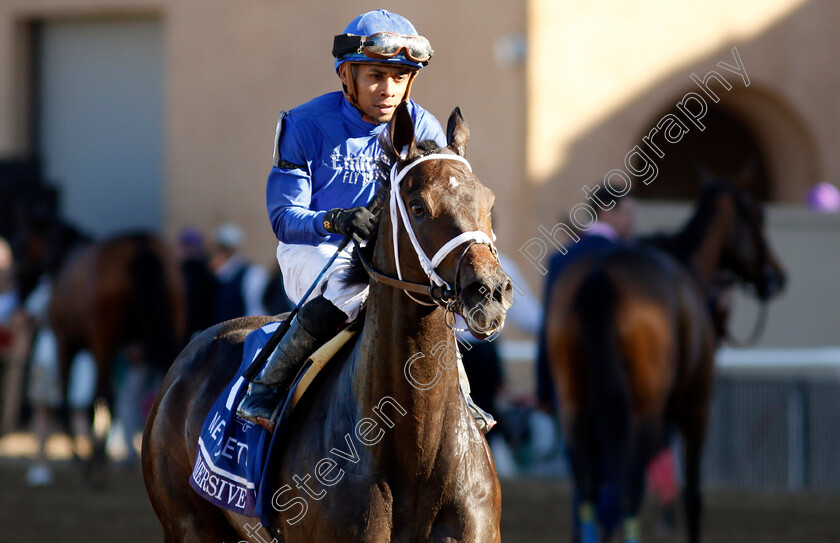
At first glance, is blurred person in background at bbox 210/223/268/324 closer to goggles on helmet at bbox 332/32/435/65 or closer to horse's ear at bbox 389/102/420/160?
goggles on helmet at bbox 332/32/435/65

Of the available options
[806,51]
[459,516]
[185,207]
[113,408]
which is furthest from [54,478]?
[806,51]

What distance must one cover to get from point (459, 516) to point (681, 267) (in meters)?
4.15

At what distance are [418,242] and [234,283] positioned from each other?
6626 mm

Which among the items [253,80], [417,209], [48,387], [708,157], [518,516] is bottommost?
[518,516]

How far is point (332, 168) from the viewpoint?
342 centimetres

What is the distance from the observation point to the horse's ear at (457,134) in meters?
2.98

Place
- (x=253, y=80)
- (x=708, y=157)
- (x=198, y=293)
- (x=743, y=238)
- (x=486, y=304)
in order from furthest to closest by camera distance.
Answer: (x=708, y=157) → (x=253, y=80) → (x=198, y=293) → (x=743, y=238) → (x=486, y=304)

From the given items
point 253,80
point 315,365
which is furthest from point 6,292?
point 315,365

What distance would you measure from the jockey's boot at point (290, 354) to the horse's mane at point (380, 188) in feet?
0.55

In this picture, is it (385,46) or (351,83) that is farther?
(351,83)

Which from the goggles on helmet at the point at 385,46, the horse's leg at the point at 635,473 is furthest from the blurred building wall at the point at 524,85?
the goggles on helmet at the point at 385,46

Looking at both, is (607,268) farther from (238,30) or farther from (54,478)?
(238,30)

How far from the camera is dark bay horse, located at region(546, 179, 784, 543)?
19.6ft

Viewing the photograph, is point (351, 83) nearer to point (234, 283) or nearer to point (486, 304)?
point (486, 304)
